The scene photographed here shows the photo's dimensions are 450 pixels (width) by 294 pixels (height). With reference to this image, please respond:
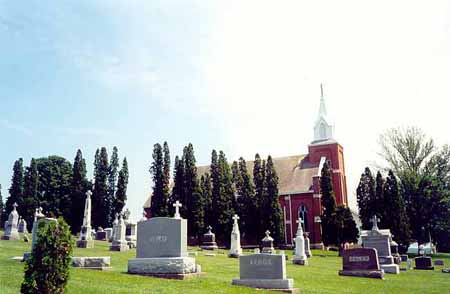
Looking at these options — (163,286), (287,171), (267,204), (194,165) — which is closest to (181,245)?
(163,286)

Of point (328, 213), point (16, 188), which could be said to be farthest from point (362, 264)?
point (16, 188)

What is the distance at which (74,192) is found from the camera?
170ft

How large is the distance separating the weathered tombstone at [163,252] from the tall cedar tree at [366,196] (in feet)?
106

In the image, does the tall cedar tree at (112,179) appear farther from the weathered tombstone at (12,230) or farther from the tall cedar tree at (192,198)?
the weathered tombstone at (12,230)

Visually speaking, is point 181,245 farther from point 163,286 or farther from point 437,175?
point 437,175

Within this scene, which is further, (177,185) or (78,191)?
(78,191)

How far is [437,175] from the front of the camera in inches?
1720

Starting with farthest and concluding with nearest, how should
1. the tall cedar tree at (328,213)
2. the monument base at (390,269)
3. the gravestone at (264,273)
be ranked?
the tall cedar tree at (328,213), the monument base at (390,269), the gravestone at (264,273)

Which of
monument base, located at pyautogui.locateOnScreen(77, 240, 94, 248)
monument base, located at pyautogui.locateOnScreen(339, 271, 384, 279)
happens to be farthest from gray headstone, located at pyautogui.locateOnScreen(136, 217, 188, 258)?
monument base, located at pyautogui.locateOnScreen(77, 240, 94, 248)

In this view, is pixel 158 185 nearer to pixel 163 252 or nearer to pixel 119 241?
pixel 119 241

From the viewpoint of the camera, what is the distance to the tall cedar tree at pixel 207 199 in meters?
45.8

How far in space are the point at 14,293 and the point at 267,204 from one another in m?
37.2

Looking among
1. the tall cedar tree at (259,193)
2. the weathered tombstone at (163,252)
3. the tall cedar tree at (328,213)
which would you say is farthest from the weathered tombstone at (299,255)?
the tall cedar tree at (259,193)

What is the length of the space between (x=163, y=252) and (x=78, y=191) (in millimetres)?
42201
